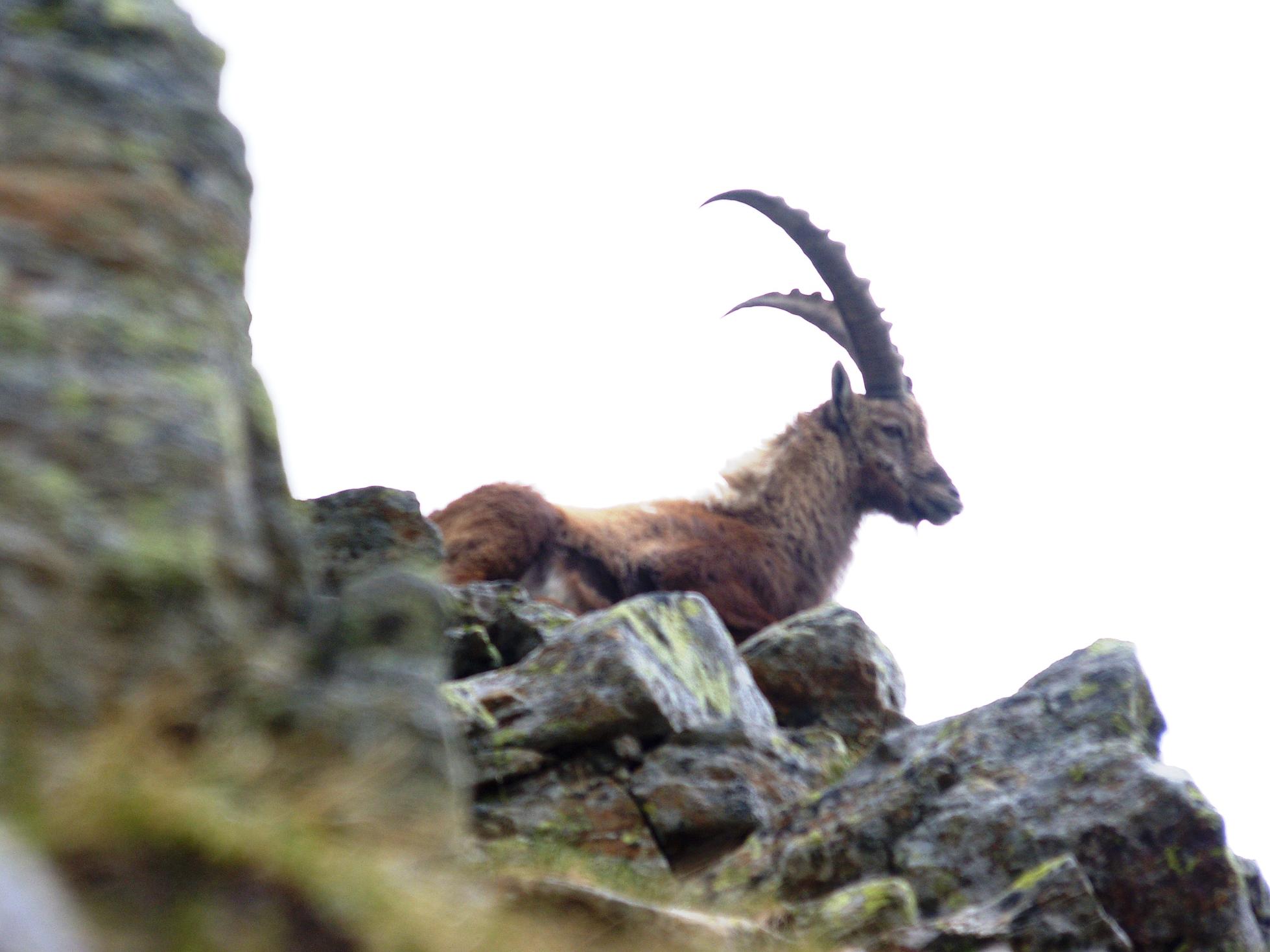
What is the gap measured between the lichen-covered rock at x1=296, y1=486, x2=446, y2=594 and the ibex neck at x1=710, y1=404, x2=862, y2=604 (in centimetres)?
591

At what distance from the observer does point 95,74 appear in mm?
3463

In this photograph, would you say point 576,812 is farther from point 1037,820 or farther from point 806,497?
point 806,497

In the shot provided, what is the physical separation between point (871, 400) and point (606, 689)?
22.5 feet

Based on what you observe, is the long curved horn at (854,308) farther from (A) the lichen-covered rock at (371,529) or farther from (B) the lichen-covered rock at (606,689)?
(A) the lichen-covered rock at (371,529)

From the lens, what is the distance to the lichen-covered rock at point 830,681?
6715 mm

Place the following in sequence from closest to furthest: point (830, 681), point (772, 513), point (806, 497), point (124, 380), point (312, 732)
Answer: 1. point (312, 732)
2. point (124, 380)
3. point (830, 681)
4. point (772, 513)
5. point (806, 497)

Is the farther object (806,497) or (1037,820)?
(806,497)

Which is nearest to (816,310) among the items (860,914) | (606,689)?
(606,689)

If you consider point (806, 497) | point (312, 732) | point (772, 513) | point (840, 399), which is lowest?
point (312, 732)

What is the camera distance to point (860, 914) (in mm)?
4195

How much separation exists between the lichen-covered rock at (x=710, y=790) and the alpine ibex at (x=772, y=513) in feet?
11.3

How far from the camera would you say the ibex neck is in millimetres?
10828

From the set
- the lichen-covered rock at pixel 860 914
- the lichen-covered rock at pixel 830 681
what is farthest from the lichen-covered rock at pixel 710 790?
the lichen-covered rock at pixel 830 681

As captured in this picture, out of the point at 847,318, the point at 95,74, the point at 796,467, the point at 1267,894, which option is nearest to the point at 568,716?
the point at 1267,894
